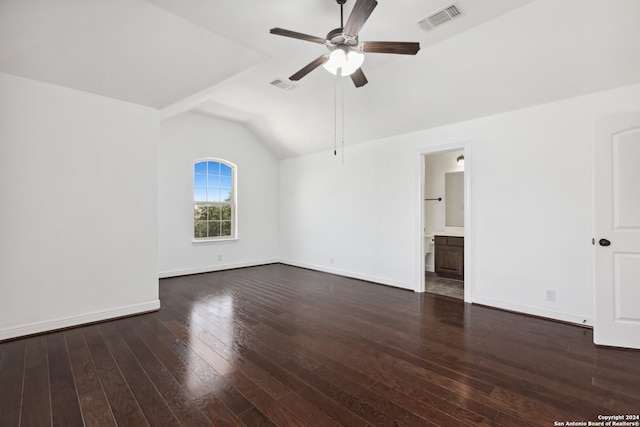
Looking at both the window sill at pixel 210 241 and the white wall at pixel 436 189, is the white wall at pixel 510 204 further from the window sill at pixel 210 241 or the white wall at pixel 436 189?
the window sill at pixel 210 241

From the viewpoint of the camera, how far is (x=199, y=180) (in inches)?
247

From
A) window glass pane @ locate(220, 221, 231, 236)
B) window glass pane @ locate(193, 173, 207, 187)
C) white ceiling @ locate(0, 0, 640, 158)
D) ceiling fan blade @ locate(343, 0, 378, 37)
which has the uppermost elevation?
white ceiling @ locate(0, 0, 640, 158)

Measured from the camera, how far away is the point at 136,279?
3723 mm

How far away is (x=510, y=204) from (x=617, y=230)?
1.09 meters

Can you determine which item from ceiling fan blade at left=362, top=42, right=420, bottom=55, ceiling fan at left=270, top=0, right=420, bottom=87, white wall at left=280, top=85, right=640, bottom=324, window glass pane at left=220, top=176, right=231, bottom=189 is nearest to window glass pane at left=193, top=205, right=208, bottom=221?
window glass pane at left=220, top=176, right=231, bottom=189

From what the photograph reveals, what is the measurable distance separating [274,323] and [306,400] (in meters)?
1.45

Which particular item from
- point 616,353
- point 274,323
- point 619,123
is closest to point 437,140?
point 619,123

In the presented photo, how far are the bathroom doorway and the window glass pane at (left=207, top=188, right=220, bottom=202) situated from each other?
14.3 feet

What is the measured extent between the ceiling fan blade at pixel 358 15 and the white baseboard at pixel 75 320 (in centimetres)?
387

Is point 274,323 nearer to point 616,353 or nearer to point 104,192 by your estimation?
point 104,192

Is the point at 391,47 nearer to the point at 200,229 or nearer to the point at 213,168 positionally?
the point at 213,168

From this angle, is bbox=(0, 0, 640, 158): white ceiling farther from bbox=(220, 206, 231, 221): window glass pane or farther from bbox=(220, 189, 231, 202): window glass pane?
bbox=(220, 206, 231, 221): window glass pane

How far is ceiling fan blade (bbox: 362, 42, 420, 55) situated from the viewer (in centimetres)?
231

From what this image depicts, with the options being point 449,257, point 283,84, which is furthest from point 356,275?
point 283,84
